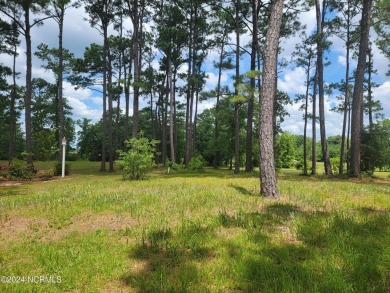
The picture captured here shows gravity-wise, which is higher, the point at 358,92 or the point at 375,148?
the point at 358,92

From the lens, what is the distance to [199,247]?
384cm

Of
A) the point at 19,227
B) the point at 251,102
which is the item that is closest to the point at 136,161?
the point at 19,227

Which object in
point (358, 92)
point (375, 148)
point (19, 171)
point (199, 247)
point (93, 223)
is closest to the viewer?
point (199, 247)

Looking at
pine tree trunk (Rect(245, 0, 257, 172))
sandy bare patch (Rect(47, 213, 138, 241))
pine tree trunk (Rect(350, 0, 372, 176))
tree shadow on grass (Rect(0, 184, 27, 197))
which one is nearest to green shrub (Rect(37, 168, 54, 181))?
tree shadow on grass (Rect(0, 184, 27, 197))

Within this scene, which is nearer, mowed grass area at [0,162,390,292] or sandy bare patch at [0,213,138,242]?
mowed grass area at [0,162,390,292]

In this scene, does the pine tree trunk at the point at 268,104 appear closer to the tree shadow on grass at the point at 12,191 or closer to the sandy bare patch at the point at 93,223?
the sandy bare patch at the point at 93,223

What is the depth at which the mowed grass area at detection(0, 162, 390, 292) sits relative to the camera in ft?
9.52

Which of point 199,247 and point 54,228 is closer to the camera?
point 199,247

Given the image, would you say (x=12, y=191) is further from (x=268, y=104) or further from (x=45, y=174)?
(x=268, y=104)

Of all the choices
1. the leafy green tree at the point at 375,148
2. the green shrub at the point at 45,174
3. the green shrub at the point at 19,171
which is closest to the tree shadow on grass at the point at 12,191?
the green shrub at the point at 19,171

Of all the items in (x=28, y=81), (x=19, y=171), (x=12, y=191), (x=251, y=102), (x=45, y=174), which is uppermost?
(x=28, y=81)

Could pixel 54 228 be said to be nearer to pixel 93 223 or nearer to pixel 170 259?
pixel 93 223

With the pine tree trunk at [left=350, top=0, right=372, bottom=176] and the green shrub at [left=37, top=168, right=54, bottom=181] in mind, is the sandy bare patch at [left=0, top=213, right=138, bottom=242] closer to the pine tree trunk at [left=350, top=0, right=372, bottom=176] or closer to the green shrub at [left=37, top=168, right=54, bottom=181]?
the green shrub at [left=37, top=168, right=54, bottom=181]

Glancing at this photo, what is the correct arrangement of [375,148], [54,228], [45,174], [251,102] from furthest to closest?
[375,148] → [251,102] → [45,174] → [54,228]
